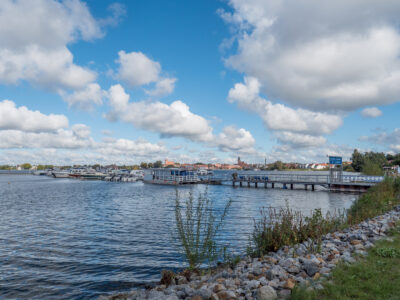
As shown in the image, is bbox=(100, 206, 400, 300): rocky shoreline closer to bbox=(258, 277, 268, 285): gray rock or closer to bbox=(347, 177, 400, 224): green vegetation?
bbox=(258, 277, 268, 285): gray rock

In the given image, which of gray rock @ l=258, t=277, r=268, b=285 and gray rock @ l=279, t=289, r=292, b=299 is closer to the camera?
gray rock @ l=279, t=289, r=292, b=299

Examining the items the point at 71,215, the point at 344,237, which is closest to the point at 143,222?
the point at 71,215

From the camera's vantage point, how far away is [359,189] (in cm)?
4988

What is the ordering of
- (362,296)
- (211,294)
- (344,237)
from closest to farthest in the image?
(362,296) < (211,294) < (344,237)

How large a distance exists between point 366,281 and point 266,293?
2.12 meters

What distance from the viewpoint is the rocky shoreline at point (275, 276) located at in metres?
6.36

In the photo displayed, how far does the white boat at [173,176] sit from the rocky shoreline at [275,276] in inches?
2479

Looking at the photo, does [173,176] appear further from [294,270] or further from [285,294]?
[285,294]

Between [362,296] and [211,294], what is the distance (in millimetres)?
3042

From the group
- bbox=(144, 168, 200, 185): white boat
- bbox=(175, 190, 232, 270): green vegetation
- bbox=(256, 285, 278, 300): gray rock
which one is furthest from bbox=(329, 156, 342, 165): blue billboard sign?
bbox=(256, 285, 278, 300): gray rock

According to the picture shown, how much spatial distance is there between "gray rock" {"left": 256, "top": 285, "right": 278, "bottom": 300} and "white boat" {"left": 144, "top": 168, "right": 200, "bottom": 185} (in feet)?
217

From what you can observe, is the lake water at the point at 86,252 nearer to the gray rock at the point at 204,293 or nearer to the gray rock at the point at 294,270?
the gray rock at the point at 204,293

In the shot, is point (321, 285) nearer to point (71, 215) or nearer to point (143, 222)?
point (143, 222)

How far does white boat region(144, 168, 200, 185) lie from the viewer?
243 ft
